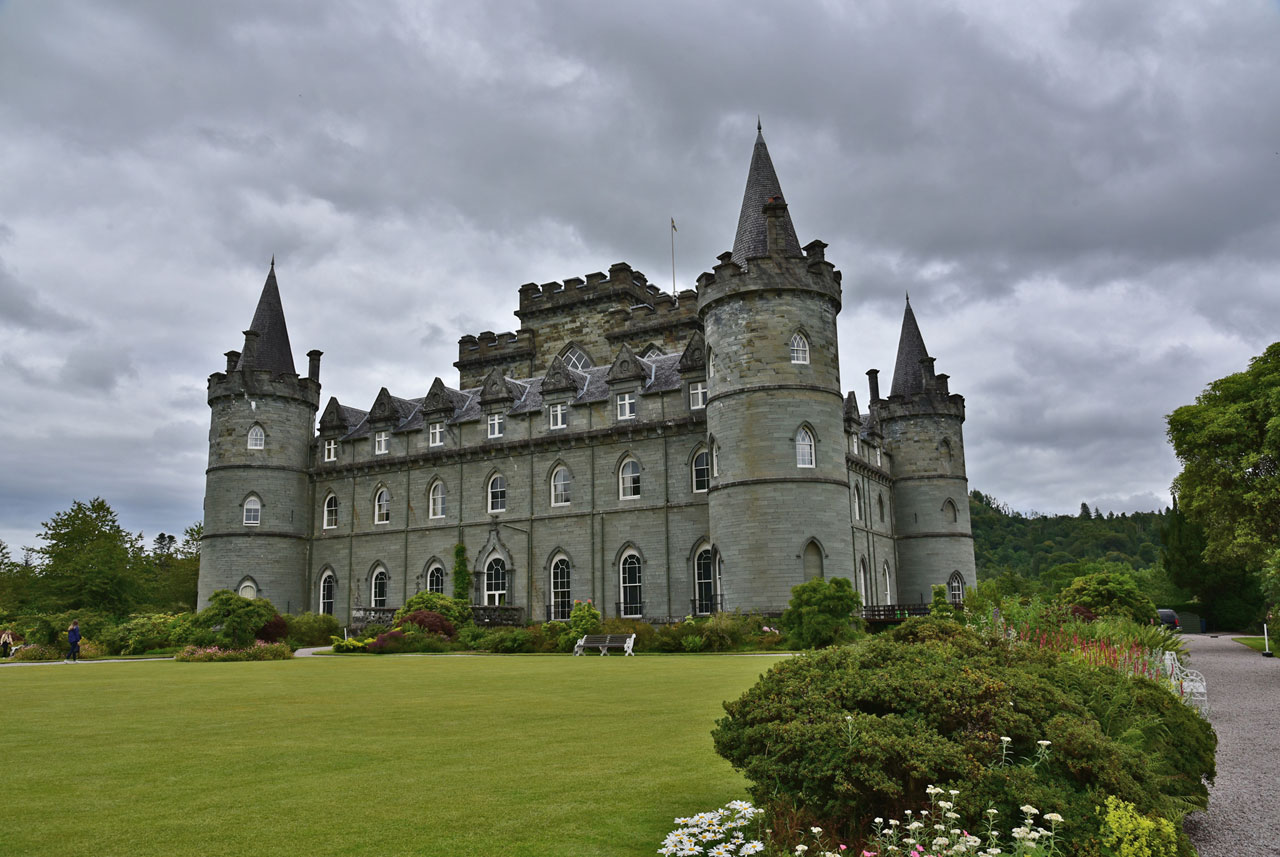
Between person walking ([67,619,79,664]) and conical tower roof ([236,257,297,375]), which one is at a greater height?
conical tower roof ([236,257,297,375])

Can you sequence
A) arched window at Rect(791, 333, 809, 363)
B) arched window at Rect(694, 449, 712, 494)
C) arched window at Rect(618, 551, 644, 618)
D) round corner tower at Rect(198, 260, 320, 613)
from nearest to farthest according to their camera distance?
arched window at Rect(791, 333, 809, 363) < arched window at Rect(694, 449, 712, 494) < arched window at Rect(618, 551, 644, 618) < round corner tower at Rect(198, 260, 320, 613)

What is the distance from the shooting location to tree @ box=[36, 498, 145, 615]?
43625 millimetres

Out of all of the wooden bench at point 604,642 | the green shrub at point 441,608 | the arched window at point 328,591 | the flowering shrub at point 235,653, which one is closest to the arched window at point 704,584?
the wooden bench at point 604,642

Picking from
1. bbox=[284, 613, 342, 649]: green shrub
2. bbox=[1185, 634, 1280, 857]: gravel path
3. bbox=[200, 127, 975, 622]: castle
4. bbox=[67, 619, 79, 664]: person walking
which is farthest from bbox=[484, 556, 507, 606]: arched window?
bbox=[1185, 634, 1280, 857]: gravel path

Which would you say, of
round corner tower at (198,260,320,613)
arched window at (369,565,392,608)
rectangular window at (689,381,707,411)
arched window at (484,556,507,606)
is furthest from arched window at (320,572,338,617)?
rectangular window at (689,381,707,411)

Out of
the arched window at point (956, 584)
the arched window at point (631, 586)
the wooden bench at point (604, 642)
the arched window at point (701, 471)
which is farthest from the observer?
the arched window at point (956, 584)

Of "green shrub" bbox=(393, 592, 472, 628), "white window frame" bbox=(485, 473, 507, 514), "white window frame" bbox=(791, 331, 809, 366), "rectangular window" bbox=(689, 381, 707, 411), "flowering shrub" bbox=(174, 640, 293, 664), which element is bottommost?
"flowering shrub" bbox=(174, 640, 293, 664)

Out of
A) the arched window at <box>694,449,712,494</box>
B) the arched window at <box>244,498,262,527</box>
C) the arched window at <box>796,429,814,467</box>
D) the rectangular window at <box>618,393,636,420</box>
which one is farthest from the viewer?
the arched window at <box>244,498,262,527</box>

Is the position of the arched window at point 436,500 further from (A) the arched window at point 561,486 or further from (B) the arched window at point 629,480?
(B) the arched window at point 629,480

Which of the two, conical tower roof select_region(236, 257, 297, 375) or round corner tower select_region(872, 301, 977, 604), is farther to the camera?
conical tower roof select_region(236, 257, 297, 375)

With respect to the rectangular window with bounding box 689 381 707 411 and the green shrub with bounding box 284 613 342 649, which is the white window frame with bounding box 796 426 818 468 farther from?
the green shrub with bounding box 284 613 342 649

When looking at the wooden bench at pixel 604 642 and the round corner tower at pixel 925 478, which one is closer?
the wooden bench at pixel 604 642

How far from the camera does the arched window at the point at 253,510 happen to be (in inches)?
1758

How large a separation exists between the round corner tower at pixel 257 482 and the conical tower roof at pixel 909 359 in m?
28.6
